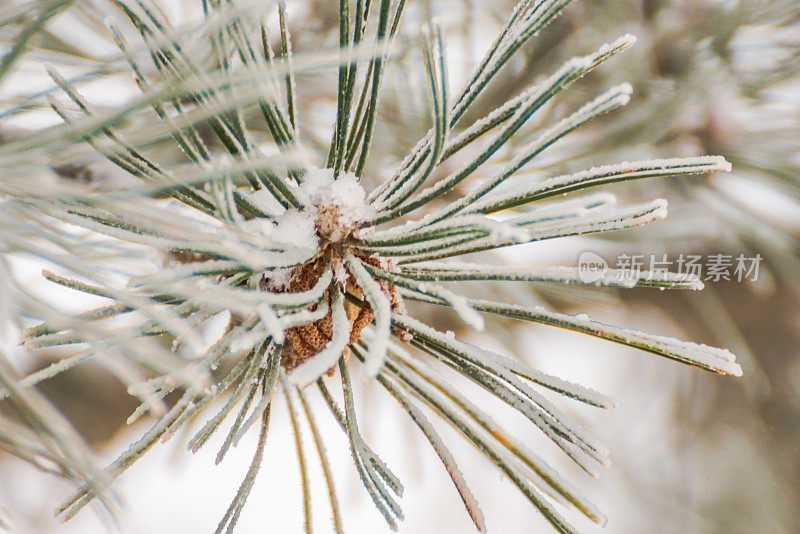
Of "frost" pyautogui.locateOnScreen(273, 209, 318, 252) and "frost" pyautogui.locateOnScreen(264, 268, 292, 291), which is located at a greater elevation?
"frost" pyautogui.locateOnScreen(273, 209, 318, 252)

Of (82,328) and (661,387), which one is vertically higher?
(82,328)

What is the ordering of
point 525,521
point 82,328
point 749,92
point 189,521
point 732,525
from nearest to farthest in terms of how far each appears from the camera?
point 82,328, point 749,92, point 732,525, point 189,521, point 525,521

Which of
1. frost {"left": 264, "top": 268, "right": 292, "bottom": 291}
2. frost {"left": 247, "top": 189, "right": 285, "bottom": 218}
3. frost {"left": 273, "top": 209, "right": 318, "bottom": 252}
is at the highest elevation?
frost {"left": 247, "top": 189, "right": 285, "bottom": 218}

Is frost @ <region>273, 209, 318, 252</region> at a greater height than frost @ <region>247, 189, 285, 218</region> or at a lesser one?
lesser

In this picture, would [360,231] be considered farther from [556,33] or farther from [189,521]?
[189,521]

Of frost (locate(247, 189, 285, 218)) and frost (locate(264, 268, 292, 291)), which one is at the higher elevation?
frost (locate(247, 189, 285, 218))

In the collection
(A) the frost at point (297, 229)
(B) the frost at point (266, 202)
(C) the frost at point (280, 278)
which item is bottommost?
(C) the frost at point (280, 278)

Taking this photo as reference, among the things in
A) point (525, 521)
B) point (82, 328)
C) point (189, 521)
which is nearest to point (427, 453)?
point (525, 521)

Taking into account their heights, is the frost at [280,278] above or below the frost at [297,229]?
below
